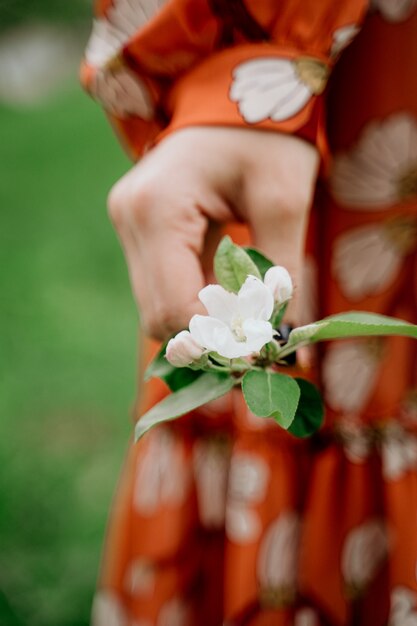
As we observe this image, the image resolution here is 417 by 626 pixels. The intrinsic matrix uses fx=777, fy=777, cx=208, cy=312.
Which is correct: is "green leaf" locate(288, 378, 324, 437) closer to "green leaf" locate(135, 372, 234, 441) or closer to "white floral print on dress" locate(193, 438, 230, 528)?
"green leaf" locate(135, 372, 234, 441)

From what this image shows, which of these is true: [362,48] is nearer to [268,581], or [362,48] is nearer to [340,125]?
[340,125]

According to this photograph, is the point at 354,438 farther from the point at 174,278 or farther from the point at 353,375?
the point at 174,278

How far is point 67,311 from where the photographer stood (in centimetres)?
187

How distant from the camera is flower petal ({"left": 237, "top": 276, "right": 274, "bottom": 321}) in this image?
36 centimetres

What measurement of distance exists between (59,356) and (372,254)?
118cm

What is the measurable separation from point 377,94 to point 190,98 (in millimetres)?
174

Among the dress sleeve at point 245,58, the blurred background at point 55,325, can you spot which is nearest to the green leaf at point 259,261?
the dress sleeve at point 245,58

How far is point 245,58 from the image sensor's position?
53 centimetres

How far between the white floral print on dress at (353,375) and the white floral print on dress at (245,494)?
8 cm

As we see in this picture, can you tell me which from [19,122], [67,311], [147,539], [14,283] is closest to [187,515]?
[147,539]

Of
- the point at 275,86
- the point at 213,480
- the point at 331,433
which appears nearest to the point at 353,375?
the point at 331,433

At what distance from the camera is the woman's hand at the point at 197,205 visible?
480mm

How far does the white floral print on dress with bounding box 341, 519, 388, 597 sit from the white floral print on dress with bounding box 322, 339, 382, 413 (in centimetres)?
10

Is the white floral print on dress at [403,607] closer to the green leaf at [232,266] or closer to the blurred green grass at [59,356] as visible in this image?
the green leaf at [232,266]
